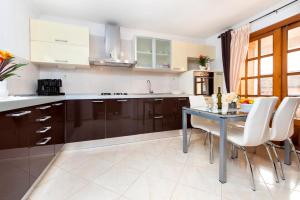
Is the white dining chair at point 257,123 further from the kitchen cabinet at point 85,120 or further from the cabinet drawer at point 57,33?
the cabinet drawer at point 57,33

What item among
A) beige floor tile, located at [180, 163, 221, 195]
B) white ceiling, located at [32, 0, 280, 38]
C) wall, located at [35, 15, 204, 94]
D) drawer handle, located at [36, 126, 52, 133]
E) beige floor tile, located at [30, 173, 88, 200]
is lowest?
beige floor tile, located at [30, 173, 88, 200]

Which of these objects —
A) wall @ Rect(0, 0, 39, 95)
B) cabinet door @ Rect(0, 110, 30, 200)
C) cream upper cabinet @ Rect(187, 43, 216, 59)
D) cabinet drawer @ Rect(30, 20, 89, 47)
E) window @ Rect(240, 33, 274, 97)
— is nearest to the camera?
cabinet door @ Rect(0, 110, 30, 200)

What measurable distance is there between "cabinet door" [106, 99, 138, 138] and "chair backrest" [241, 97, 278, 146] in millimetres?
1742

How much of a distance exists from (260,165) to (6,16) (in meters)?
3.42

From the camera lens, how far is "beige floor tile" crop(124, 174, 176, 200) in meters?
1.29

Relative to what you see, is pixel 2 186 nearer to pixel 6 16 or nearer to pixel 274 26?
pixel 6 16

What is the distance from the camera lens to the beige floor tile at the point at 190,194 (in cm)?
127

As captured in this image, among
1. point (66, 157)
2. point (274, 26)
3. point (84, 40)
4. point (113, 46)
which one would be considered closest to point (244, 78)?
point (274, 26)

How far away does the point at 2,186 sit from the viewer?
84 centimetres

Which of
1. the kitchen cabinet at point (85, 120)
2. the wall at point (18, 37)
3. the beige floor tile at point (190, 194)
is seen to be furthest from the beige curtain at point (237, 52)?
the wall at point (18, 37)

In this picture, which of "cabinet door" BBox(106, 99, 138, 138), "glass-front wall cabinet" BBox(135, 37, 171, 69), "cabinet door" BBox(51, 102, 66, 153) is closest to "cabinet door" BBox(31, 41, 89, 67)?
"cabinet door" BBox(51, 102, 66, 153)

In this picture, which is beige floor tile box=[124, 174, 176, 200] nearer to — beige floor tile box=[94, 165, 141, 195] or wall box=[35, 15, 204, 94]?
beige floor tile box=[94, 165, 141, 195]

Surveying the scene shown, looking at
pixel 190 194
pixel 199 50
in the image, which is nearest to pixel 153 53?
pixel 199 50

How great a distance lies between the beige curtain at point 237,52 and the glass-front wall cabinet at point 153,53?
50.2 inches
